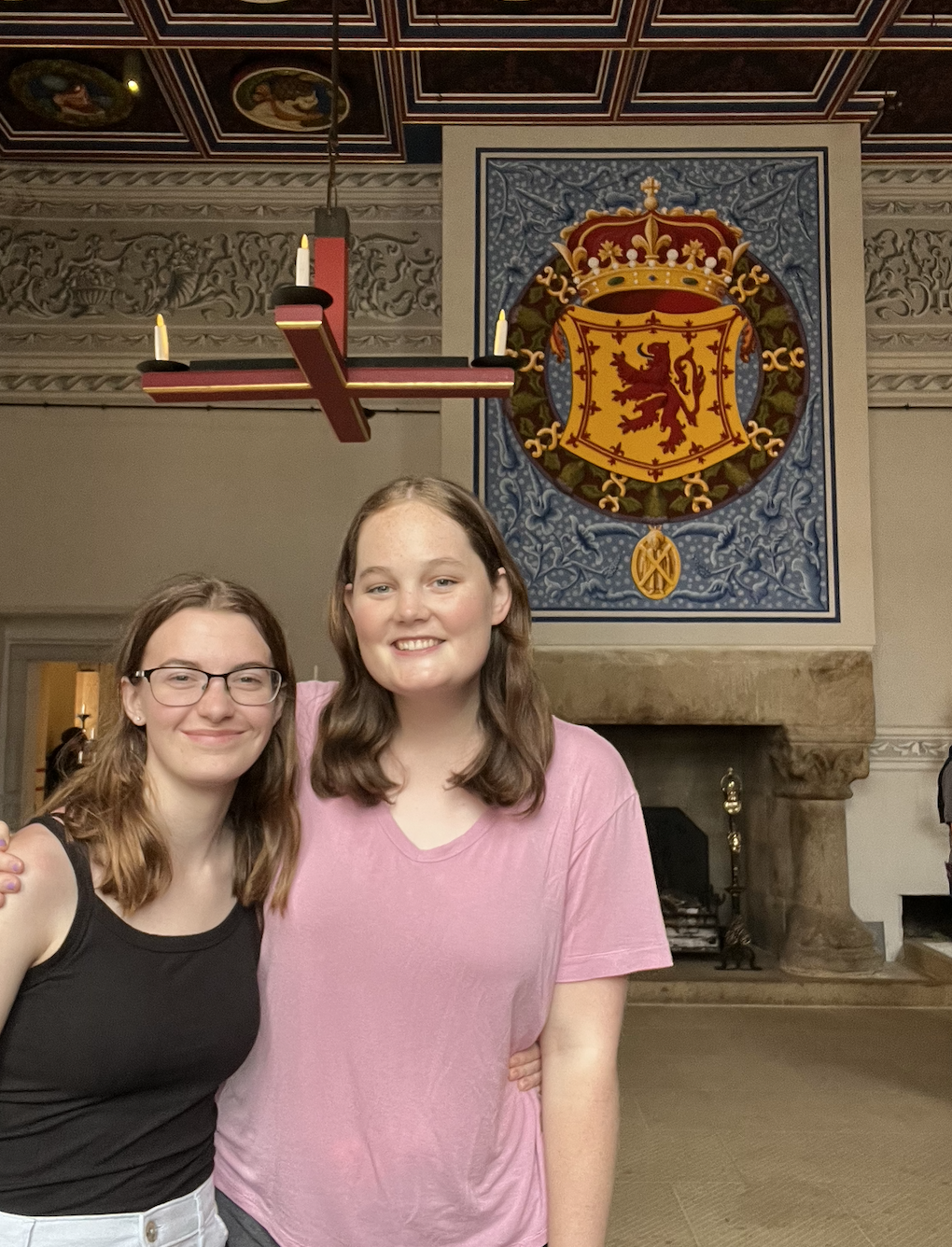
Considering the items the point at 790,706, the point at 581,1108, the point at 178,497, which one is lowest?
the point at 581,1108

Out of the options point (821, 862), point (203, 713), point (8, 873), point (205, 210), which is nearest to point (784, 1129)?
point (821, 862)

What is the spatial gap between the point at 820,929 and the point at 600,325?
3660mm

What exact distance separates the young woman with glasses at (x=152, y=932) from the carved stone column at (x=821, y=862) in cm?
543

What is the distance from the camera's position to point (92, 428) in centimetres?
709

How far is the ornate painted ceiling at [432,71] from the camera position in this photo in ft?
19.2

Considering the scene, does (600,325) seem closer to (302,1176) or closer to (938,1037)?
(938,1037)

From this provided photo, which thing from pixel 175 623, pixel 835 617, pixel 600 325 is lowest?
pixel 175 623

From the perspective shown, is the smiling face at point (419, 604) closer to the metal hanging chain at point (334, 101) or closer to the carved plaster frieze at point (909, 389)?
the metal hanging chain at point (334, 101)

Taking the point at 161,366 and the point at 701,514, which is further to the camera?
the point at 701,514

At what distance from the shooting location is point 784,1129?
4086mm

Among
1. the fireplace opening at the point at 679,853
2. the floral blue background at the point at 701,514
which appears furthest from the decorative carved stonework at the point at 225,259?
the fireplace opening at the point at 679,853

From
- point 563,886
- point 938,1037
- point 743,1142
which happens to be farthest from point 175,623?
point 938,1037

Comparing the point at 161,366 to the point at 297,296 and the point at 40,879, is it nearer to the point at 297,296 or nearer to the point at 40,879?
the point at 297,296

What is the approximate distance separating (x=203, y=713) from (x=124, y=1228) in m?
0.57
